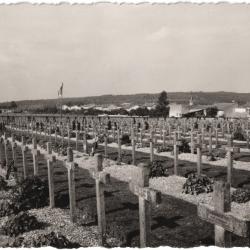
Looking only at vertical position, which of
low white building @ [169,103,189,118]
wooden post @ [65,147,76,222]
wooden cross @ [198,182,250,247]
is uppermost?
wooden cross @ [198,182,250,247]

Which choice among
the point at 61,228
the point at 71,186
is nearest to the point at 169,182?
the point at 71,186

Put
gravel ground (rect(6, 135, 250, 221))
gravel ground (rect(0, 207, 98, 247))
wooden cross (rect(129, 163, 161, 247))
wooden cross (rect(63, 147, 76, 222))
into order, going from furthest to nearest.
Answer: gravel ground (rect(6, 135, 250, 221)), wooden cross (rect(63, 147, 76, 222)), gravel ground (rect(0, 207, 98, 247)), wooden cross (rect(129, 163, 161, 247))

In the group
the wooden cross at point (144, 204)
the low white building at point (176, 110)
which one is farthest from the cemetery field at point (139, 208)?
the low white building at point (176, 110)

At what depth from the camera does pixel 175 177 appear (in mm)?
16781

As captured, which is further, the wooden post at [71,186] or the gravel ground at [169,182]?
the gravel ground at [169,182]

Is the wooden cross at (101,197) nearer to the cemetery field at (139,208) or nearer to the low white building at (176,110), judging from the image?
the cemetery field at (139,208)

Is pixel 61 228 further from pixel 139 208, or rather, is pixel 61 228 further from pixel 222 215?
pixel 222 215

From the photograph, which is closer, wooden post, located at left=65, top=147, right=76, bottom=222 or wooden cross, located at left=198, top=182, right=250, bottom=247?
wooden cross, located at left=198, top=182, right=250, bottom=247

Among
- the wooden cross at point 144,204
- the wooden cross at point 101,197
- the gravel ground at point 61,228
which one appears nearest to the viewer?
the wooden cross at point 144,204

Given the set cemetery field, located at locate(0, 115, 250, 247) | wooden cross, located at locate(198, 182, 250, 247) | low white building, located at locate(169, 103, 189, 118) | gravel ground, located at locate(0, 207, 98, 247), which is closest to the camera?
wooden cross, located at locate(198, 182, 250, 247)

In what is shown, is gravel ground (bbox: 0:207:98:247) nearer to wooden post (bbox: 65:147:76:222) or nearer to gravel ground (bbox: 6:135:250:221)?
wooden post (bbox: 65:147:76:222)

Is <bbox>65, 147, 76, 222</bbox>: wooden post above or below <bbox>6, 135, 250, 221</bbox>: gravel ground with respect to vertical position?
above

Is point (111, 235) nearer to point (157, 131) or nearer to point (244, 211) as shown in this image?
point (244, 211)

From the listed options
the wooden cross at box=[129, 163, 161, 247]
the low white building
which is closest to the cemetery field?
the wooden cross at box=[129, 163, 161, 247]
